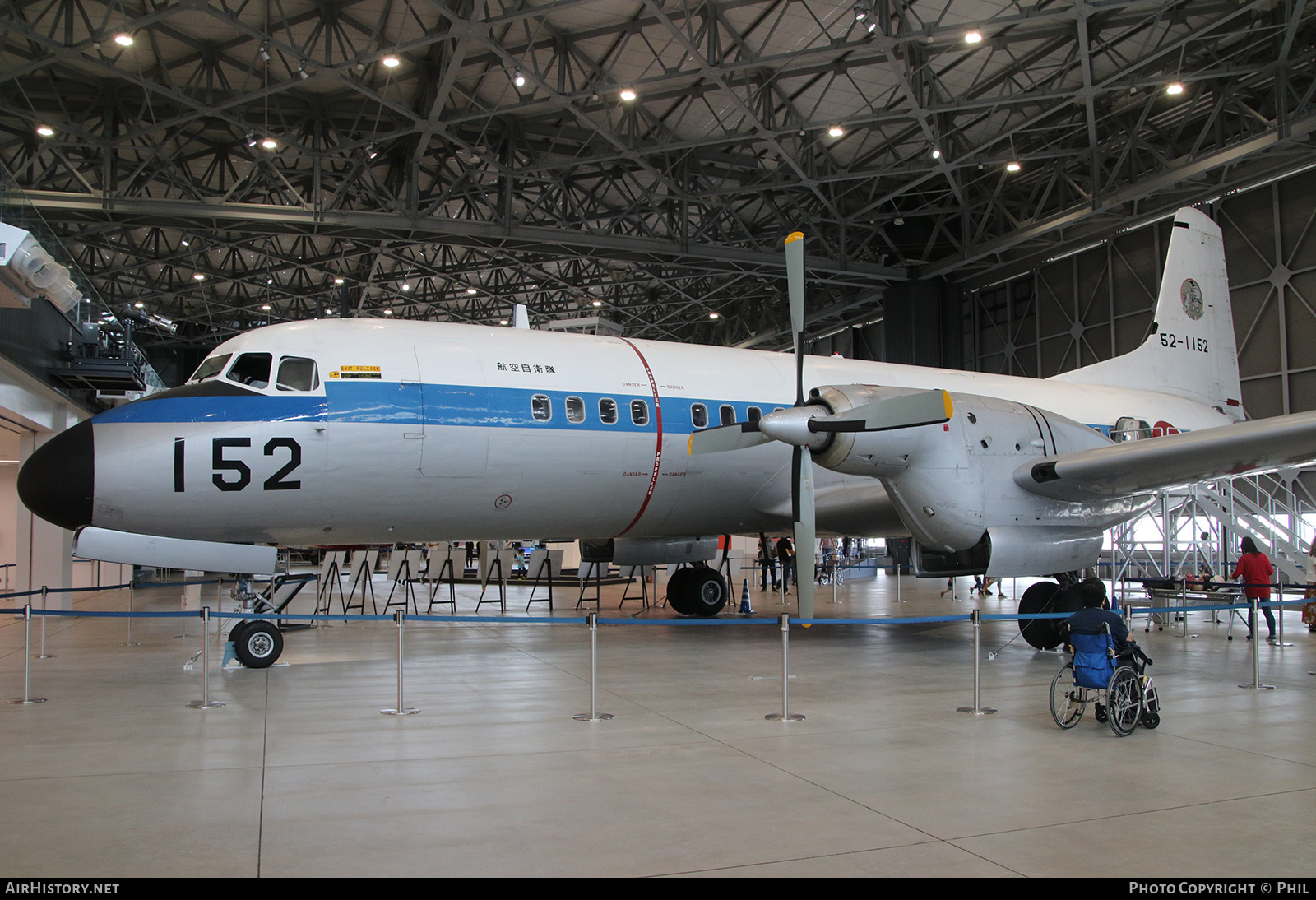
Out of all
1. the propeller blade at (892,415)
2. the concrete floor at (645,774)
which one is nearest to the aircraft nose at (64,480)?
the concrete floor at (645,774)

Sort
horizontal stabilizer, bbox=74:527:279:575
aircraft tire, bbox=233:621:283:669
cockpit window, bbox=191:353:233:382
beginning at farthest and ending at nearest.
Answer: cockpit window, bbox=191:353:233:382 → aircraft tire, bbox=233:621:283:669 → horizontal stabilizer, bbox=74:527:279:575

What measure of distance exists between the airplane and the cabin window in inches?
0.9

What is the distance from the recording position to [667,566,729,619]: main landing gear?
1686cm

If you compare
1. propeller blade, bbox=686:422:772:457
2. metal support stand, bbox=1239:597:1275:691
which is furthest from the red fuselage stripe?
metal support stand, bbox=1239:597:1275:691

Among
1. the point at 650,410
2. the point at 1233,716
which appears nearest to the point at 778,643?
the point at 650,410

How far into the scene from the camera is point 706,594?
16.9 meters

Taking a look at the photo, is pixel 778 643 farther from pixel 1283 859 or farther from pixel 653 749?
pixel 1283 859

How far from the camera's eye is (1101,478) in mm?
11273

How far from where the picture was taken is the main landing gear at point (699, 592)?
16859mm

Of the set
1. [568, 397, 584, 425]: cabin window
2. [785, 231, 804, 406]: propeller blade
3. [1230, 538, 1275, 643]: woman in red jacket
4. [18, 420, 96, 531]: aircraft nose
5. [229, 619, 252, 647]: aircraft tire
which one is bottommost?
[229, 619, 252, 647]: aircraft tire

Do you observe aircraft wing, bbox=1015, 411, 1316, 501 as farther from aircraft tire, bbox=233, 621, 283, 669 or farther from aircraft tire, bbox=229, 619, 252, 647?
aircraft tire, bbox=229, 619, 252, 647

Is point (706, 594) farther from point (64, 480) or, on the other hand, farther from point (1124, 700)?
point (64, 480)

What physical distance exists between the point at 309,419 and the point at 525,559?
84.7 ft

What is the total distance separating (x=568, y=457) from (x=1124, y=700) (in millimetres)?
7043
